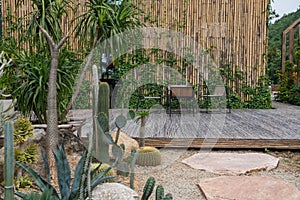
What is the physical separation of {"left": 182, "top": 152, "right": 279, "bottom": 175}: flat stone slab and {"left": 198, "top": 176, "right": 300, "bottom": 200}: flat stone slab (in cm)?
25

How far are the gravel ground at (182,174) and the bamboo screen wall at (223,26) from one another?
4162 millimetres

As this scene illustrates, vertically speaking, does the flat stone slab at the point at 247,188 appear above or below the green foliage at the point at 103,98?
below

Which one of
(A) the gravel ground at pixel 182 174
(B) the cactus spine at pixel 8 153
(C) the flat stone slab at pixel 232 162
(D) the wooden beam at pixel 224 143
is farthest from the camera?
(D) the wooden beam at pixel 224 143

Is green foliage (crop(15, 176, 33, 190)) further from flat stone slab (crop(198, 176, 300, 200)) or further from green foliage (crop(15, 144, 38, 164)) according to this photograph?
flat stone slab (crop(198, 176, 300, 200))

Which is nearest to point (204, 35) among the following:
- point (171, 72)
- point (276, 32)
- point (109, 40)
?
point (171, 72)

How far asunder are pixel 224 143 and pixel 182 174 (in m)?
1.05

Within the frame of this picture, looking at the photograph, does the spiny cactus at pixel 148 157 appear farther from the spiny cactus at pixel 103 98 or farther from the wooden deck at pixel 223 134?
the spiny cactus at pixel 103 98

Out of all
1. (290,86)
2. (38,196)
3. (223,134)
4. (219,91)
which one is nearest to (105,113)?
(38,196)

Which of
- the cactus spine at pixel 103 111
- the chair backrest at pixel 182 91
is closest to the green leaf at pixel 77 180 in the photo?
the cactus spine at pixel 103 111

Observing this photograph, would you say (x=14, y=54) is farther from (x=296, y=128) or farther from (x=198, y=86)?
(x=198, y=86)

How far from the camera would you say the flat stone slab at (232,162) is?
3.15m

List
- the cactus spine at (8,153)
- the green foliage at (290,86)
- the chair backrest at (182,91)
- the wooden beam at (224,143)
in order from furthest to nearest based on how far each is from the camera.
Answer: the green foliage at (290,86), the chair backrest at (182,91), the wooden beam at (224,143), the cactus spine at (8,153)

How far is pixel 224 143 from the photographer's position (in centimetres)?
394

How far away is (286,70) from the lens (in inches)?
362
